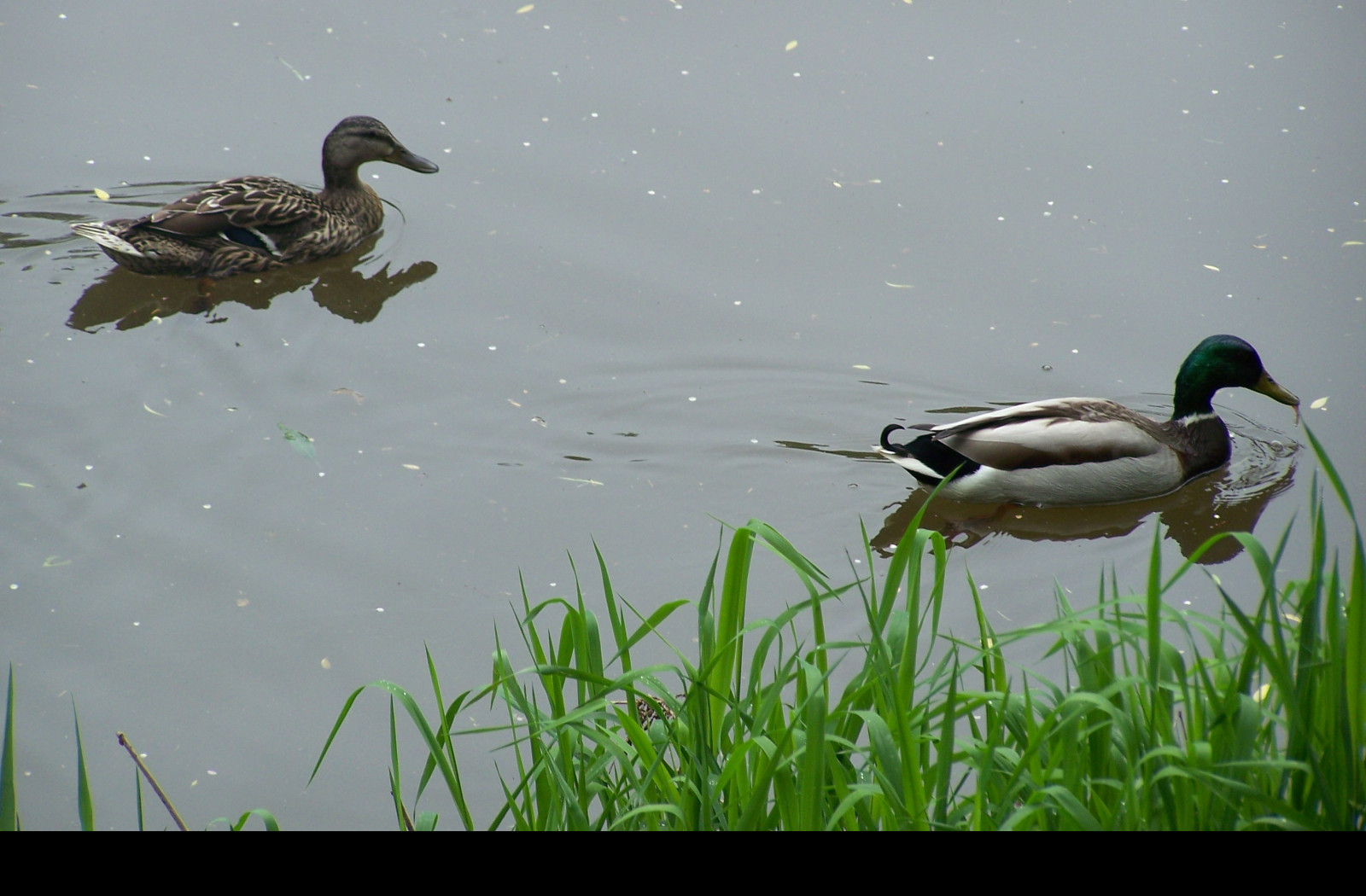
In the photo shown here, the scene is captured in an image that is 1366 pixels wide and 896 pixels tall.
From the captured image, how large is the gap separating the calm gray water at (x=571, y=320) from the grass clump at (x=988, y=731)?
1323mm

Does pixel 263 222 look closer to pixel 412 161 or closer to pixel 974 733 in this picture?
pixel 412 161

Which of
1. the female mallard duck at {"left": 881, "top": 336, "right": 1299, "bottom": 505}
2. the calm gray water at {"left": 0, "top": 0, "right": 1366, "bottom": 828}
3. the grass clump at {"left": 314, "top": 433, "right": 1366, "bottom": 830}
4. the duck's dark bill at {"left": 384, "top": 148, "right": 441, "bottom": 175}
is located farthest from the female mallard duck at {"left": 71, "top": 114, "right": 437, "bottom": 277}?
the grass clump at {"left": 314, "top": 433, "right": 1366, "bottom": 830}

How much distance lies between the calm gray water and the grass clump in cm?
132

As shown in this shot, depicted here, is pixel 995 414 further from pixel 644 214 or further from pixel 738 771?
pixel 738 771

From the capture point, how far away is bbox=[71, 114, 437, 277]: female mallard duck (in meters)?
5.82

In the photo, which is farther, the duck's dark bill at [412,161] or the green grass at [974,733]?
the duck's dark bill at [412,161]

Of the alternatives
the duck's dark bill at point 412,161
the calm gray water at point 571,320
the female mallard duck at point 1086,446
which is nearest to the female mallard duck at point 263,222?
the duck's dark bill at point 412,161

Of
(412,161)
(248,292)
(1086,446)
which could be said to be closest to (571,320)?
(412,161)

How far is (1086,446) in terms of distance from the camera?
4.78 m

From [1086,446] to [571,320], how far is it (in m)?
2.56

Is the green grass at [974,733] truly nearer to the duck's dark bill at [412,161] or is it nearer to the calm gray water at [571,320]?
the calm gray water at [571,320]

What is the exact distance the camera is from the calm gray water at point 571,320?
13.1ft

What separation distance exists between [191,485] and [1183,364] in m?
4.38
